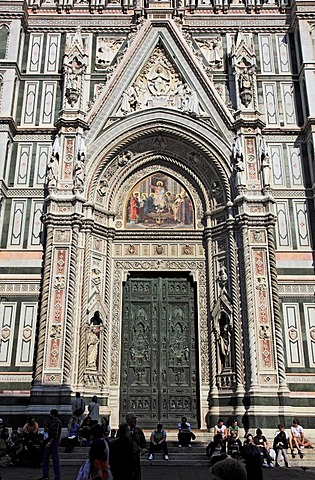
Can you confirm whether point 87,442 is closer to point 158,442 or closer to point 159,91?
point 158,442

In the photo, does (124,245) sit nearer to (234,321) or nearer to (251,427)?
(234,321)

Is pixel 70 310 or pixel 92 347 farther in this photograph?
pixel 92 347

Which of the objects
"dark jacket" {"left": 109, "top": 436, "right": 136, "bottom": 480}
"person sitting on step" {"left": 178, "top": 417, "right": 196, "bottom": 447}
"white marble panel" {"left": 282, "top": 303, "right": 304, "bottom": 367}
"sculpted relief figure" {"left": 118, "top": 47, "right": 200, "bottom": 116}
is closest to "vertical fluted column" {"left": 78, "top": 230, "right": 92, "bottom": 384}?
"person sitting on step" {"left": 178, "top": 417, "right": 196, "bottom": 447}

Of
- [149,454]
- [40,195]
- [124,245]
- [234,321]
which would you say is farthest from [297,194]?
[149,454]

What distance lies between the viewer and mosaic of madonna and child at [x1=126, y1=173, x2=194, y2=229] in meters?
17.2

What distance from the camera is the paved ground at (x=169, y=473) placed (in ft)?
30.7

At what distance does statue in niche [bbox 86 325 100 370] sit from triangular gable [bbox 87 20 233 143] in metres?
6.40

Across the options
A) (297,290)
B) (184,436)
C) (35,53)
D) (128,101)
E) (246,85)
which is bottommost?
(184,436)

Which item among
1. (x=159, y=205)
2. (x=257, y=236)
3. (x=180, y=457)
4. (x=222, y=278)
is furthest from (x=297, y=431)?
(x=159, y=205)

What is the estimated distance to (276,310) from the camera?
1484cm

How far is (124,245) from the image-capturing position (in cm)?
1691

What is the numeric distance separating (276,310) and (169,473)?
6332 mm

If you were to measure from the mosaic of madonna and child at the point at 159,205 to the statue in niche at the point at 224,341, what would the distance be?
3665 millimetres

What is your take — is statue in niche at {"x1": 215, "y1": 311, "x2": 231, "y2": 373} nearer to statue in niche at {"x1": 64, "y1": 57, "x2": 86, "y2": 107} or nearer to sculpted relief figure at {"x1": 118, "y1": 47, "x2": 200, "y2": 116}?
sculpted relief figure at {"x1": 118, "y1": 47, "x2": 200, "y2": 116}
